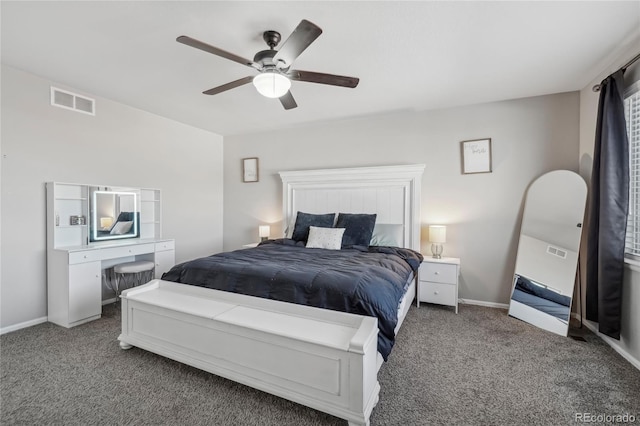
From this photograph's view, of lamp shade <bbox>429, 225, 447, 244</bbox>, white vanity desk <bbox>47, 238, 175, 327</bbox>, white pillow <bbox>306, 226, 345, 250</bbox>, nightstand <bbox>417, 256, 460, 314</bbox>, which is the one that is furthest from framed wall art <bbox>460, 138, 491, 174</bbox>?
white vanity desk <bbox>47, 238, 175, 327</bbox>

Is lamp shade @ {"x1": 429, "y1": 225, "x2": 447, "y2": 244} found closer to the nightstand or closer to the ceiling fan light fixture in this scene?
the nightstand

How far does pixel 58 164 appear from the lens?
10.0 feet

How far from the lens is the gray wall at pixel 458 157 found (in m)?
3.25

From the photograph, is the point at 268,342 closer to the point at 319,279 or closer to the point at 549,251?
the point at 319,279

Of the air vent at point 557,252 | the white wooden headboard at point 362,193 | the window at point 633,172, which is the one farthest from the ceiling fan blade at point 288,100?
the air vent at point 557,252

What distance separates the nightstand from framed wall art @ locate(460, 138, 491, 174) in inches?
45.5

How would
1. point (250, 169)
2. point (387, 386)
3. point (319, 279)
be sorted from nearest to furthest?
point (387, 386) → point (319, 279) → point (250, 169)

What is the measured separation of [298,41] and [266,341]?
1816 mm

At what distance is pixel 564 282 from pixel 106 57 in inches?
189

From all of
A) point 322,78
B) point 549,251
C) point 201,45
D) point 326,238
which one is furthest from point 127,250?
point 549,251

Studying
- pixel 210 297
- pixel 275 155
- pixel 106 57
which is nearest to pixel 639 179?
pixel 210 297

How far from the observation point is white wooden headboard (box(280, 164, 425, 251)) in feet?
12.3

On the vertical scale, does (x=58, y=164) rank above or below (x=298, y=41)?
below

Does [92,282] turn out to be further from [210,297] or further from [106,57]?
[106,57]
